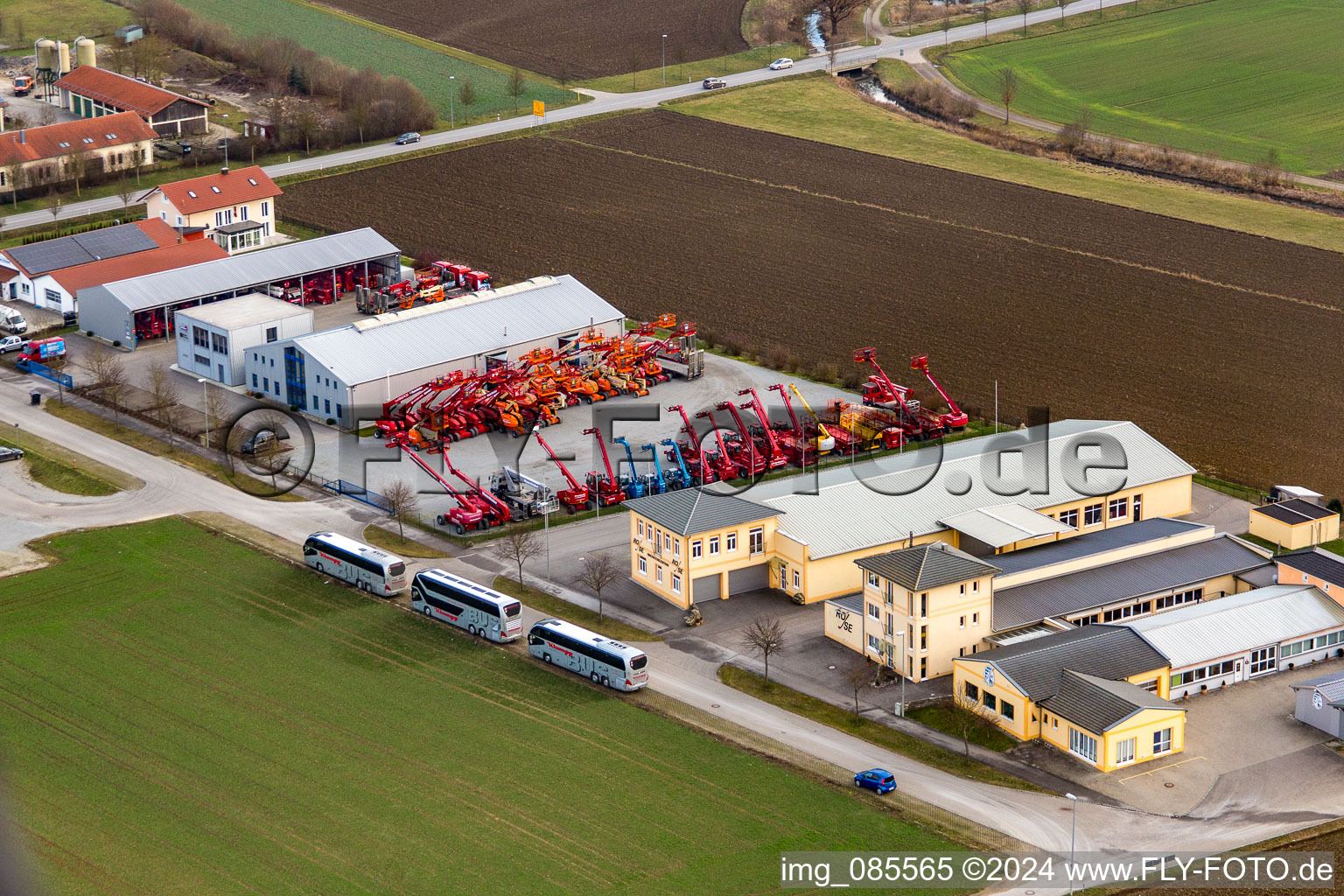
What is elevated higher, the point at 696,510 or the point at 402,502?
the point at 696,510

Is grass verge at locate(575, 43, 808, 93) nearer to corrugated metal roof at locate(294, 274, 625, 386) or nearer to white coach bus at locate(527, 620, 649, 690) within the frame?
corrugated metal roof at locate(294, 274, 625, 386)

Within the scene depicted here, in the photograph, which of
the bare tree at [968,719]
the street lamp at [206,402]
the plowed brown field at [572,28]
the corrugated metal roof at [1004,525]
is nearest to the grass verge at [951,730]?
the bare tree at [968,719]

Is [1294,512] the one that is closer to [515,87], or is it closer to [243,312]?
[243,312]

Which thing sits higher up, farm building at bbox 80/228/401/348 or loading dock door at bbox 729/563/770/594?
farm building at bbox 80/228/401/348

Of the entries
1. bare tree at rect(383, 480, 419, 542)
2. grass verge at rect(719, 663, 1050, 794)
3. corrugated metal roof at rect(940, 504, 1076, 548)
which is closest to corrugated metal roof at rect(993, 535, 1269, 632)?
corrugated metal roof at rect(940, 504, 1076, 548)

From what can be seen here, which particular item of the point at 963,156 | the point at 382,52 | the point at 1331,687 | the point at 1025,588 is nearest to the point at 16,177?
the point at 382,52

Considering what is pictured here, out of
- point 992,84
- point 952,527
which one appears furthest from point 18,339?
point 992,84

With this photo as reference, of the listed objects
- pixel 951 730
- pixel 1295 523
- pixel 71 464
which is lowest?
pixel 951 730
